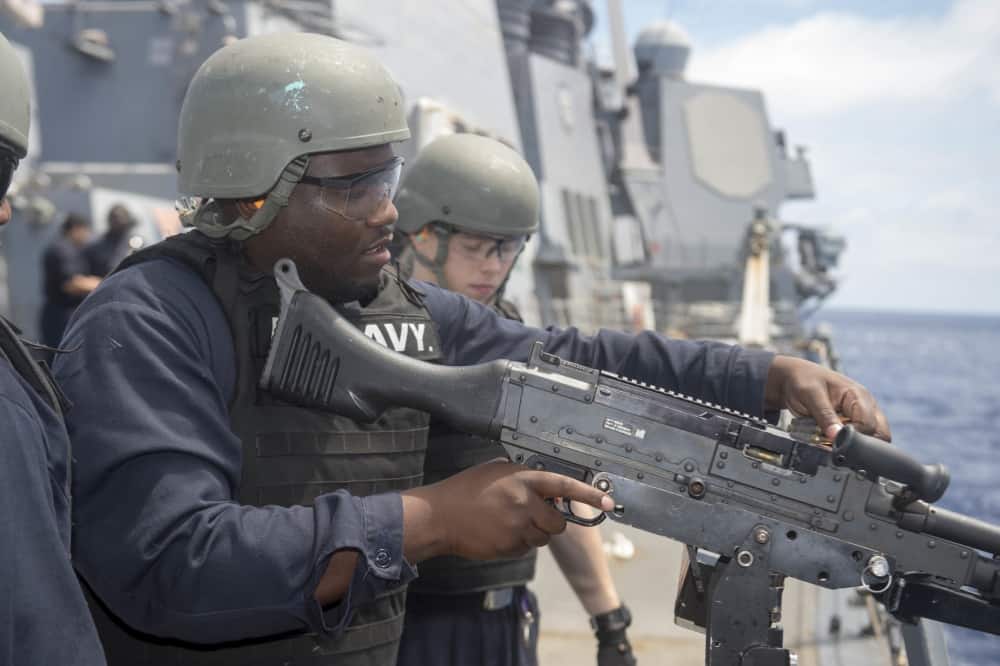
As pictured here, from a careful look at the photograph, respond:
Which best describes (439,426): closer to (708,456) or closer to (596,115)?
(708,456)

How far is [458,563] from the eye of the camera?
292cm

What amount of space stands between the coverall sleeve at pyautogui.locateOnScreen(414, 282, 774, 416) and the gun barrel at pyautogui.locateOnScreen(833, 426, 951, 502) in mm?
466

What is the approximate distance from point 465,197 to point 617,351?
1149 mm

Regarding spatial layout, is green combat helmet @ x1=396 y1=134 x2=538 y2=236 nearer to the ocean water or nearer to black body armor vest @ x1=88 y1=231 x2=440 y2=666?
black body armor vest @ x1=88 y1=231 x2=440 y2=666

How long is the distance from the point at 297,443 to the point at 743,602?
0.79m

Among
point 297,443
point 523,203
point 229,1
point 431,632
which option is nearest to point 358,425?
point 297,443

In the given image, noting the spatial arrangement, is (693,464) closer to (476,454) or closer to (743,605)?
(743,605)

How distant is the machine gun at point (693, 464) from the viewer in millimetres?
2025

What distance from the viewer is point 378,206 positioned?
84.9 inches

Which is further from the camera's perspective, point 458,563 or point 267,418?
point 458,563

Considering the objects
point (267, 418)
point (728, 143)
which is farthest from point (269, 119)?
point (728, 143)

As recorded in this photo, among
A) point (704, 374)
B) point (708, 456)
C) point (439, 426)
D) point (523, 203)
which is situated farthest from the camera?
point (523, 203)

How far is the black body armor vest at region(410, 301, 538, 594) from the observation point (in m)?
2.84

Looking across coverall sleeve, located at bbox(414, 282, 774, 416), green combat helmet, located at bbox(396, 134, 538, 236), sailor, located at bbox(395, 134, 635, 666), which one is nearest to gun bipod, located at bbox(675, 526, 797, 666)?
coverall sleeve, located at bbox(414, 282, 774, 416)
